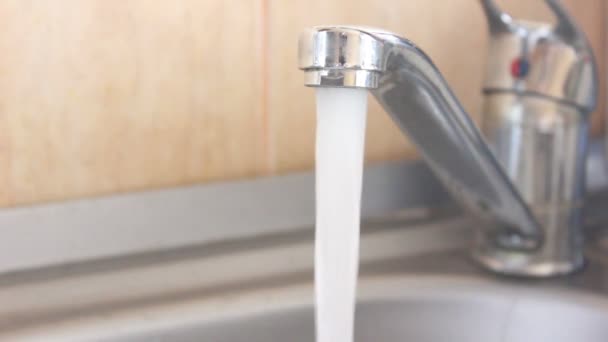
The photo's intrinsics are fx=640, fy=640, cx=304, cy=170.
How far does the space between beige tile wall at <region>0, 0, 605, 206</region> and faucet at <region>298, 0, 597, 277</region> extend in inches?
2.7

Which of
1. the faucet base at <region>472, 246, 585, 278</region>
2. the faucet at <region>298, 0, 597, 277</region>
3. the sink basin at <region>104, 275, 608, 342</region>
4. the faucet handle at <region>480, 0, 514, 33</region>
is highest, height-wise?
the faucet handle at <region>480, 0, 514, 33</region>

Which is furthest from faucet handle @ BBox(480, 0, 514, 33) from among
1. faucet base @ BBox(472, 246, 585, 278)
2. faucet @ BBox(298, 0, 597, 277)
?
faucet base @ BBox(472, 246, 585, 278)

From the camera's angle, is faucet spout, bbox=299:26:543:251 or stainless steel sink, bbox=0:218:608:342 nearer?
faucet spout, bbox=299:26:543:251

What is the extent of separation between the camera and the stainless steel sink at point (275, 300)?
38 centimetres

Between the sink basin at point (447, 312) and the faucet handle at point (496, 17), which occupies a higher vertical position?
the faucet handle at point (496, 17)

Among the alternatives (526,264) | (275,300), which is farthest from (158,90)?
(526,264)

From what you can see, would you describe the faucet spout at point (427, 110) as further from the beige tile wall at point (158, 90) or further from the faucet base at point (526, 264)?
the beige tile wall at point (158, 90)

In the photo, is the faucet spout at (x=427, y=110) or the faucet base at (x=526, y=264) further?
the faucet base at (x=526, y=264)

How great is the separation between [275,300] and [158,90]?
0.15 m

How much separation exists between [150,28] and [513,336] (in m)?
0.31

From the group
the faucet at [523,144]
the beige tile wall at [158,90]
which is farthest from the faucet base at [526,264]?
the beige tile wall at [158,90]

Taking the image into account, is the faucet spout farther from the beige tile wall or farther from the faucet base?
the beige tile wall

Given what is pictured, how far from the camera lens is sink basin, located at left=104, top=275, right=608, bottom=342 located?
41 cm

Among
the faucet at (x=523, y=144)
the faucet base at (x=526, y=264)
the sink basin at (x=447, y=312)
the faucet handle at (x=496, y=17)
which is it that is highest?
the faucet handle at (x=496, y=17)
